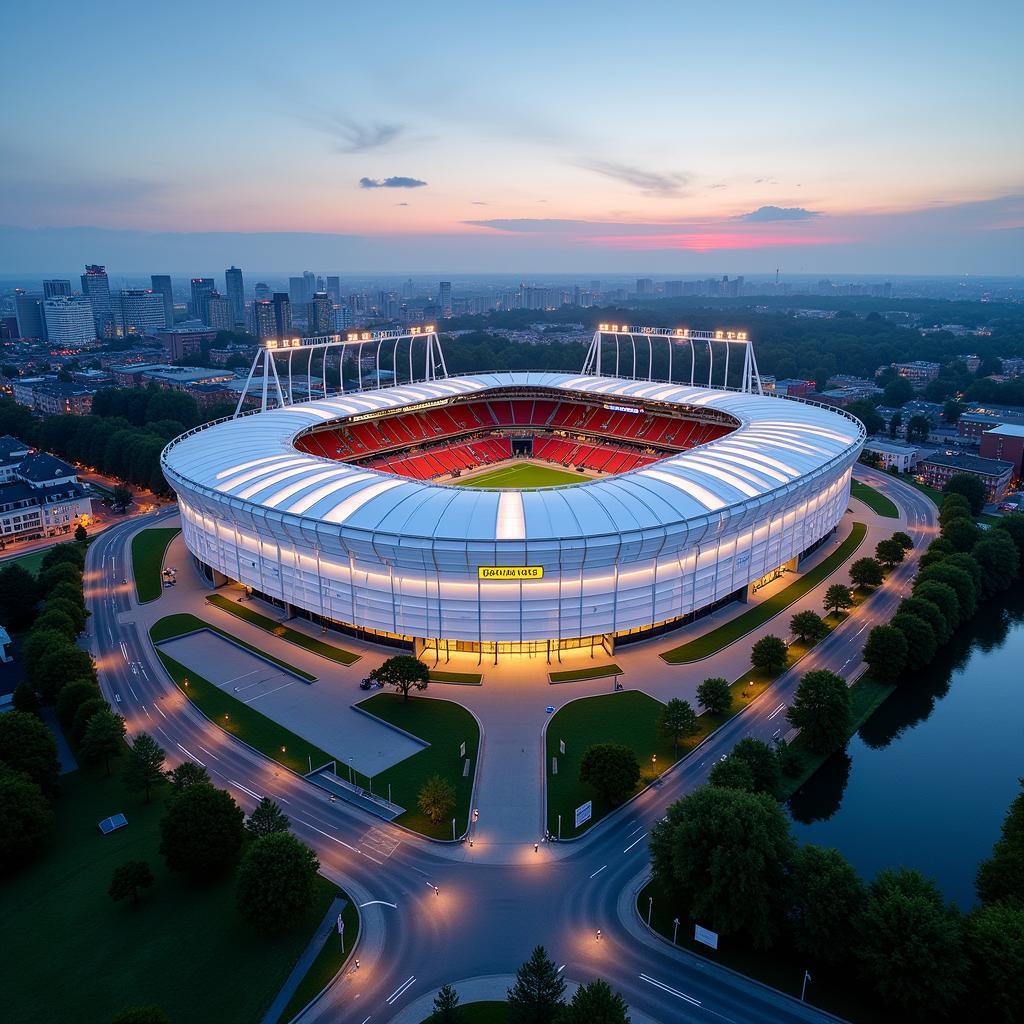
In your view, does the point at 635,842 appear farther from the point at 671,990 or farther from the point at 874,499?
the point at 874,499

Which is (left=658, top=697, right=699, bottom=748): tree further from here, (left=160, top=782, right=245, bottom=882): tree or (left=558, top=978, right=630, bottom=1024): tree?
(left=160, top=782, right=245, bottom=882): tree

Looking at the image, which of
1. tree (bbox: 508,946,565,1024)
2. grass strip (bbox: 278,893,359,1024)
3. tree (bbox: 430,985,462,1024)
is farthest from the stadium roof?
tree (bbox: 430,985,462,1024)

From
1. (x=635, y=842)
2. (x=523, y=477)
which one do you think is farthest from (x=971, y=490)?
(x=635, y=842)

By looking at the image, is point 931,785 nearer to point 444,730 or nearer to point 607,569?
point 607,569

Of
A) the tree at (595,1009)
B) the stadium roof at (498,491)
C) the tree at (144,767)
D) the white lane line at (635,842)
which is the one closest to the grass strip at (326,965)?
the tree at (595,1009)

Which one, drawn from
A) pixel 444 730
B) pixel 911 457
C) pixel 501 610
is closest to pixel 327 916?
pixel 444 730

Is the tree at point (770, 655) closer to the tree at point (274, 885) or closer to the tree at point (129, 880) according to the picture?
the tree at point (274, 885)
